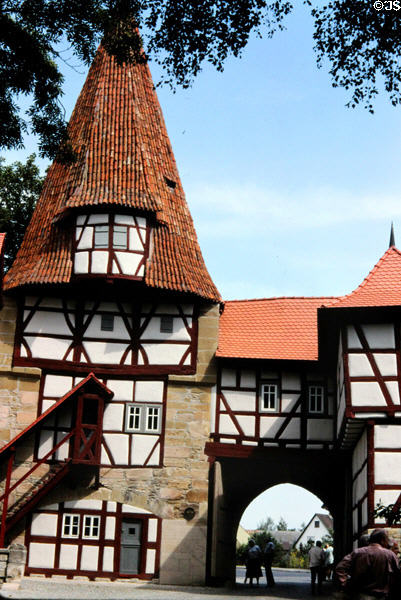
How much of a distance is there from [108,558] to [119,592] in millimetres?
3636

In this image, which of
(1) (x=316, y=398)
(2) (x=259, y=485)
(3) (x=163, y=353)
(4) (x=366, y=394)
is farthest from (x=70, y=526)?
(4) (x=366, y=394)

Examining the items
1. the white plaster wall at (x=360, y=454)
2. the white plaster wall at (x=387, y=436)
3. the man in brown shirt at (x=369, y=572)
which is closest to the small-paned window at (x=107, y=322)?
the white plaster wall at (x=360, y=454)

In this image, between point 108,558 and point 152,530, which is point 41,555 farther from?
point 152,530

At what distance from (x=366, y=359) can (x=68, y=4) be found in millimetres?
10497

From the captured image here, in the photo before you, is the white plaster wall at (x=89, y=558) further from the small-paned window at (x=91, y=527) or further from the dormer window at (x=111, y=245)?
the dormer window at (x=111, y=245)

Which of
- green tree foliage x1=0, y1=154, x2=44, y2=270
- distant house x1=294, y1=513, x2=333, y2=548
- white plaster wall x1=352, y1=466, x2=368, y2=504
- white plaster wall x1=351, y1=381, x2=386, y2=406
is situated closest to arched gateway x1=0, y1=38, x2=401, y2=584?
white plaster wall x1=352, y1=466, x2=368, y2=504

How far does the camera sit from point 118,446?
930 inches

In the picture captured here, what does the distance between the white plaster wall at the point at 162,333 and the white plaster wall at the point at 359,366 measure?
564 cm

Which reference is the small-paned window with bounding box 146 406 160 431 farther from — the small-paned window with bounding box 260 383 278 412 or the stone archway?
the small-paned window with bounding box 260 383 278 412

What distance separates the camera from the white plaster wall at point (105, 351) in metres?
24.0

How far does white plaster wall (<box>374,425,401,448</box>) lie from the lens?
19.2 metres

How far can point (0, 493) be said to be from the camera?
23.0m

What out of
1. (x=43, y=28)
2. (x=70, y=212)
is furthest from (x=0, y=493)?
(x=43, y=28)

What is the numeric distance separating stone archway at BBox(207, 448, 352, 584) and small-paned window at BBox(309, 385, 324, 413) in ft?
3.66
